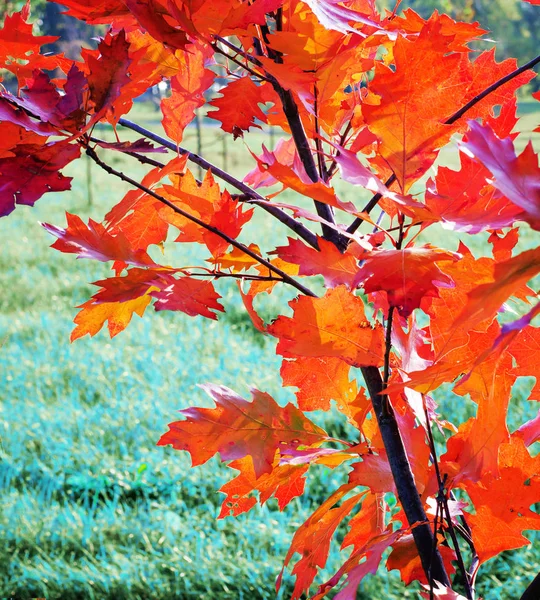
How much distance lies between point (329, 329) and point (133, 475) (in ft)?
7.20

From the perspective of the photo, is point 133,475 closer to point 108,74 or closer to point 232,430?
point 232,430

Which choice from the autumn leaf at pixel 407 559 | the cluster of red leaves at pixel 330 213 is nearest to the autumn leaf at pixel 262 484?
the cluster of red leaves at pixel 330 213

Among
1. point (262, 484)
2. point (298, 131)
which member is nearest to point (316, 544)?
point (262, 484)

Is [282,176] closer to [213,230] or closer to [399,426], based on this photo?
[213,230]

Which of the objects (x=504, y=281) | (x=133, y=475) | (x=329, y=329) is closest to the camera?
(x=504, y=281)

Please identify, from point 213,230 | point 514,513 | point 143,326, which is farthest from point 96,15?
point 143,326

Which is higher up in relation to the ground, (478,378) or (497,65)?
(497,65)

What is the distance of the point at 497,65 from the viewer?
26.5 inches

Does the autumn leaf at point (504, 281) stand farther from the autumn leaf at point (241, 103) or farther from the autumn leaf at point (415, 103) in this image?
the autumn leaf at point (241, 103)

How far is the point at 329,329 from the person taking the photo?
24.2 inches

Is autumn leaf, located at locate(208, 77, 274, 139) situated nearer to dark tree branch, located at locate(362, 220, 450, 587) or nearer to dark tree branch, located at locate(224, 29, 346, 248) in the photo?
dark tree branch, located at locate(224, 29, 346, 248)

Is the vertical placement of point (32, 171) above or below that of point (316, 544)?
above

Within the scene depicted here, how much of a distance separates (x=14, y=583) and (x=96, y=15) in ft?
6.23

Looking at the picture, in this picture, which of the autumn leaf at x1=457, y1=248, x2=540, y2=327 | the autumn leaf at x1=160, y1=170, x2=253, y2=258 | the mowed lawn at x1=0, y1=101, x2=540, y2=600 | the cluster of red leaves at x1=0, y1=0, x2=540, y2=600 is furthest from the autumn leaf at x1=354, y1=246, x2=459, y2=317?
the mowed lawn at x1=0, y1=101, x2=540, y2=600
